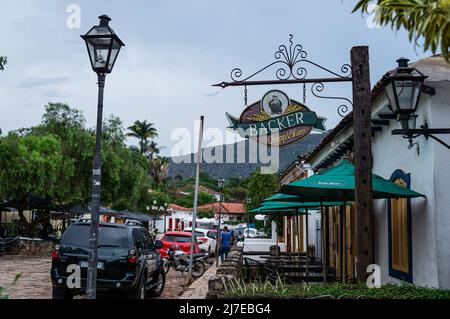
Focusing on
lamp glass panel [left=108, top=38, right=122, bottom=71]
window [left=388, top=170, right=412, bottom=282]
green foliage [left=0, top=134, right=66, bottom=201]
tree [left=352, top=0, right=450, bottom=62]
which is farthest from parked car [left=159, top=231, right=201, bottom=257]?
tree [left=352, top=0, right=450, bottom=62]

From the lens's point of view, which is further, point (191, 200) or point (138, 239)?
point (191, 200)

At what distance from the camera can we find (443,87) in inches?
308

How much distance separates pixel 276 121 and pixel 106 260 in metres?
4.40

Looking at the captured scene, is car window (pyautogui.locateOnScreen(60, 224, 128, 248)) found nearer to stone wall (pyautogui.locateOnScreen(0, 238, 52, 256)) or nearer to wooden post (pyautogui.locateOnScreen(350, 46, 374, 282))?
wooden post (pyautogui.locateOnScreen(350, 46, 374, 282))

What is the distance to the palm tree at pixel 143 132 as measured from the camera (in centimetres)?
7469

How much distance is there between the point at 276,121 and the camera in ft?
27.6

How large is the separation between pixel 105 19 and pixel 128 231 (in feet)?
15.7

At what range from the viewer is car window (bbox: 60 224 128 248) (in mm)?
10688

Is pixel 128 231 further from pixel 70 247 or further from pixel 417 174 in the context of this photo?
pixel 417 174

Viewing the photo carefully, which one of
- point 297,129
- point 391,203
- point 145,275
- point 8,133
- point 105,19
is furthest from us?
point 8,133

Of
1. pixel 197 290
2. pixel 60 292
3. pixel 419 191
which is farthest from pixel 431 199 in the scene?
pixel 197 290

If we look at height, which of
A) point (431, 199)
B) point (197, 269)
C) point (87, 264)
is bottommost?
point (197, 269)

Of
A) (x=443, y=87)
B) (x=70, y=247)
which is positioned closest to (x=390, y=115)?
(x=443, y=87)

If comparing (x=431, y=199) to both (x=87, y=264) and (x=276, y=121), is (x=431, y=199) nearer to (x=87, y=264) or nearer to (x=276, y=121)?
(x=276, y=121)
